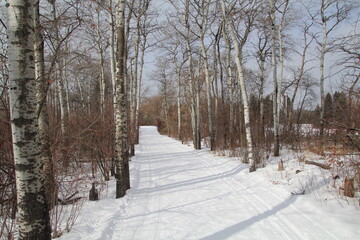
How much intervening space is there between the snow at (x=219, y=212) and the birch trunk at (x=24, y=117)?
3.86 feet

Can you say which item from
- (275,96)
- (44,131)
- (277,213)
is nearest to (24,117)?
(44,131)

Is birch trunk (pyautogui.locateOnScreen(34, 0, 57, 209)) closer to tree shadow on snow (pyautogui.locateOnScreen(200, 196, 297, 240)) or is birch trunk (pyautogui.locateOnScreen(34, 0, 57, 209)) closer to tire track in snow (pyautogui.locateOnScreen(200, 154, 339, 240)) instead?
tree shadow on snow (pyautogui.locateOnScreen(200, 196, 297, 240))

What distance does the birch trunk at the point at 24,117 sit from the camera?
6.66 feet

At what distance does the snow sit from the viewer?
124 inches

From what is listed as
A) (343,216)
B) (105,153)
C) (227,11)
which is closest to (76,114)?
(105,153)

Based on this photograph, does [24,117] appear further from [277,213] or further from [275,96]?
[275,96]

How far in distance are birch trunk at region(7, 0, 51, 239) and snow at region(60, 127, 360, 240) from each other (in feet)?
3.86

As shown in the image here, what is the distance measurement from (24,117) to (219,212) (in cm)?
349

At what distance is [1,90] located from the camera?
3.26m

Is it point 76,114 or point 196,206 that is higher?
point 76,114

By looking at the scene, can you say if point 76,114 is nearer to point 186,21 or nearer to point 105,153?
point 105,153

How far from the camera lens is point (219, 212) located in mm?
3908

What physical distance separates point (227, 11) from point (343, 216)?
6991 mm

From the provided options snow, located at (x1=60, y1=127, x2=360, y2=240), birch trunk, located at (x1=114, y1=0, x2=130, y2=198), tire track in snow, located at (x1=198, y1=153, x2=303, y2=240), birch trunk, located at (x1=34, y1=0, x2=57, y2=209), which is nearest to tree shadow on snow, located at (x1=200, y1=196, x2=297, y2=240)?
snow, located at (x1=60, y1=127, x2=360, y2=240)
